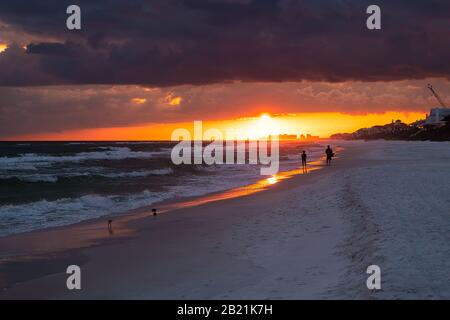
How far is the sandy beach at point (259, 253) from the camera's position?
318 inches

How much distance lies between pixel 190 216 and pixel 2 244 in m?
7.19

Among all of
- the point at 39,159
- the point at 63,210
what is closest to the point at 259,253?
the point at 63,210

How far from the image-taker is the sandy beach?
8.09 m

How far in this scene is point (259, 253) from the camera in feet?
35.8

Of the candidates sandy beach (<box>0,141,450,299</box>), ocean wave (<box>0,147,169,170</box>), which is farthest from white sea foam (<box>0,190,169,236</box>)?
ocean wave (<box>0,147,169,170</box>)

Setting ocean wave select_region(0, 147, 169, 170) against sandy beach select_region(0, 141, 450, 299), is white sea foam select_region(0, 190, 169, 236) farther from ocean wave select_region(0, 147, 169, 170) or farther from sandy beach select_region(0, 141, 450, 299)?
ocean wave select_region(0, 147, 169, 170)

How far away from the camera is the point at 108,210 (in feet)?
70.9

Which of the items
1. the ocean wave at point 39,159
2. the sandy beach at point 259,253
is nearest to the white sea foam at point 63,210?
the sandy beach at point 259,253

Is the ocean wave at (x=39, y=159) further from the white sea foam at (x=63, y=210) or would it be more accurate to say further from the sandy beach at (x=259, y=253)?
the sandy beach at (x=259, y=253)

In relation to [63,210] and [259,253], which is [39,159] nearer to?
[63,210]

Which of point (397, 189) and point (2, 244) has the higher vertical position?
point (397, 189)
